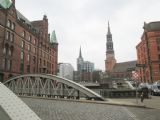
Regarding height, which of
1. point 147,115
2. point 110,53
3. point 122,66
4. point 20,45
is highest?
point 110,53

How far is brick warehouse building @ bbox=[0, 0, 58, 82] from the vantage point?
4041cm

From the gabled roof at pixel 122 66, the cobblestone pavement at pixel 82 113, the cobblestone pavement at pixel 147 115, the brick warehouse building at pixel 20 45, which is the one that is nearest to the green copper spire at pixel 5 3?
the brick warehouse building at pixel 20 45

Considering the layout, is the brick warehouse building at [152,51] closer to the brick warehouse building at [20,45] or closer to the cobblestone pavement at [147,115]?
the brick warehouse building at [20,45]

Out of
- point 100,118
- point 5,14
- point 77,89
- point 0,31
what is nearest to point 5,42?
point 0,31

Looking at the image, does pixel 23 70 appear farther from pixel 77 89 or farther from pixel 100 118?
pixel 100 118

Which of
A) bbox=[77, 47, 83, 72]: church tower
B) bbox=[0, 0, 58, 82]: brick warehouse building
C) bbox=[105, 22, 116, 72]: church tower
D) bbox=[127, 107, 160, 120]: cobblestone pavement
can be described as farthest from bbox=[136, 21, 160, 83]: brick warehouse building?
bbox=[77, 47, 83, 72]: church tower

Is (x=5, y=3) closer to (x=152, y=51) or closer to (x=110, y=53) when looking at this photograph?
(x=152, y=51)

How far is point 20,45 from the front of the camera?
153 ft

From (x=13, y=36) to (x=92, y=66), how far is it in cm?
15235

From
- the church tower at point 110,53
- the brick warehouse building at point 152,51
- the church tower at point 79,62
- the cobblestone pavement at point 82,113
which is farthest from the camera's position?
the church tower at point 79,62

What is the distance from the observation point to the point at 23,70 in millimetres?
47781

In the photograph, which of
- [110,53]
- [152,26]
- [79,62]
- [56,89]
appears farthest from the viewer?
[79,62]

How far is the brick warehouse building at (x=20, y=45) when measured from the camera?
133 ft

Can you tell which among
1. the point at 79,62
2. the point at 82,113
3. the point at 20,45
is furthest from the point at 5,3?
the point at 79,62
